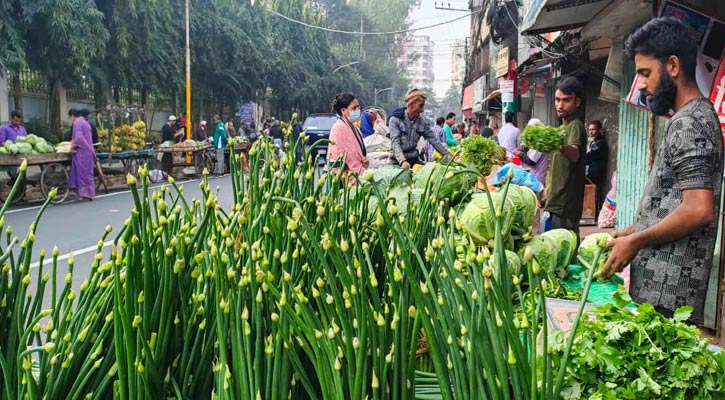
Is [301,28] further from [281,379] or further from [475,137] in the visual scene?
[281,379]

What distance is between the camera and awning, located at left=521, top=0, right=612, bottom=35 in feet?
17.9

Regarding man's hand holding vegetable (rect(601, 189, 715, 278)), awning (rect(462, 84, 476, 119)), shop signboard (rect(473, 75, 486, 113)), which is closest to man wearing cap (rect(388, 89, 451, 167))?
man's hand holding vegetable (rect(601, 189, 715, 278))

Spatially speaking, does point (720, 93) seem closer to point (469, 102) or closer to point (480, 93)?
point (480, 93)

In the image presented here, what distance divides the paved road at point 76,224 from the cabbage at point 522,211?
3990 mm

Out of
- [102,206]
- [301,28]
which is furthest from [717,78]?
[301,28]

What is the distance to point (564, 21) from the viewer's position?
6609 millimetres

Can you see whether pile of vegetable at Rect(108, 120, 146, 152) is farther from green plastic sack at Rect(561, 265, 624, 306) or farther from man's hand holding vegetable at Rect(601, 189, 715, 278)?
man's hand holding vegetable at Rect(601, 189, 715, 278)

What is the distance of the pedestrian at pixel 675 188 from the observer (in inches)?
85.4

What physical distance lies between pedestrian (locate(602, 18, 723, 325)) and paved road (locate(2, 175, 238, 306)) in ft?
15.8

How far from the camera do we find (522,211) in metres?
3.02

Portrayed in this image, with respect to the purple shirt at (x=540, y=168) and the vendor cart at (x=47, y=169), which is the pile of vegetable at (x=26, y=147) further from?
the purple shirt at (x=540, y=168)

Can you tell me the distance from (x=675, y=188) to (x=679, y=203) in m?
0.06

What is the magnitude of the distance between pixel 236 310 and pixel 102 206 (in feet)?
35.4

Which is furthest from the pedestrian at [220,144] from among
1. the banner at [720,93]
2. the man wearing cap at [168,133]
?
the banner at [720,93]
